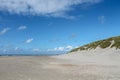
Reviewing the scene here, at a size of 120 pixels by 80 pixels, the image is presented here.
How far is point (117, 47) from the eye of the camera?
164ft

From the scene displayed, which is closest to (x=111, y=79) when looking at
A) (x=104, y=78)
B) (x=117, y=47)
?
(x=104, y=78)

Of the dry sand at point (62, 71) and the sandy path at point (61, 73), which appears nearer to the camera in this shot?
the sandy path at point (61, 73)

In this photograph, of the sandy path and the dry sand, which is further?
the dry sand

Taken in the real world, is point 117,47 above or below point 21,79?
above

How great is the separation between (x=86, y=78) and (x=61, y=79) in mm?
2307

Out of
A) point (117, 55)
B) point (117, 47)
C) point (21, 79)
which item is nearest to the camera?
point (21, 79)

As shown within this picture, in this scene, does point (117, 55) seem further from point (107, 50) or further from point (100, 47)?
point (100, 47)

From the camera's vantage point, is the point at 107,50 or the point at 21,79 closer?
the point at 21,79

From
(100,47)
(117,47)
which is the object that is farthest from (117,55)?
(100,47)

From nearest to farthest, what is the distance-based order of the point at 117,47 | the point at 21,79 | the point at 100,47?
1. the point at 21,79
2. the point at 117,47
3. the point at 100,47

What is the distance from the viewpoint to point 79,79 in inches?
727

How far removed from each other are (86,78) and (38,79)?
14.0 feet

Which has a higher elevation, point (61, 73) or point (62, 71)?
point (62, 71)

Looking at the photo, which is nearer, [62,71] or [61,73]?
[61,73]
